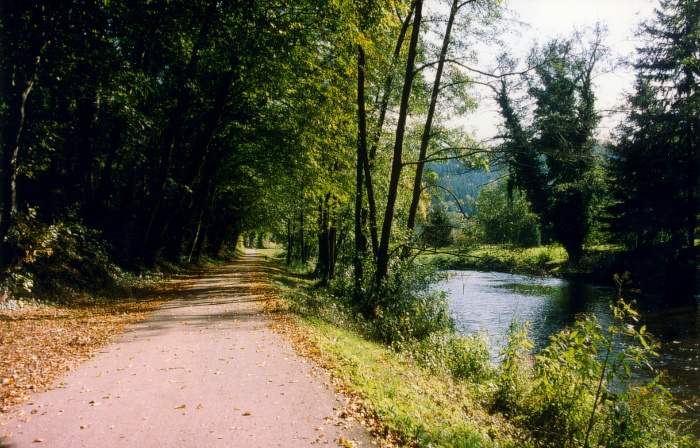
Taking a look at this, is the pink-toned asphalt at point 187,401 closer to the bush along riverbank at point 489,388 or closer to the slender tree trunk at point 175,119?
the bush along riverbank at point 489,388

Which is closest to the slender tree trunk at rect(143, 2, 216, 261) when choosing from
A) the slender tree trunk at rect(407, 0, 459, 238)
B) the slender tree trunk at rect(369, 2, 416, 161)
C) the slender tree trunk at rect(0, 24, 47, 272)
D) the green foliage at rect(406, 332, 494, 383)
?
the slender tree trunk at rect(0, 24, 47, 272)

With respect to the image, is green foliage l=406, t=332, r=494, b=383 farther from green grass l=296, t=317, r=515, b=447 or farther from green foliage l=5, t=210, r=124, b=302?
green foliage l=5, t=210, r=124, b=302

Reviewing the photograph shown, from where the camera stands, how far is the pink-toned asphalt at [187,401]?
530 cm

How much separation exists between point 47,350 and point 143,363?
1966mm

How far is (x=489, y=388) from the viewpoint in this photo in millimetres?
9047

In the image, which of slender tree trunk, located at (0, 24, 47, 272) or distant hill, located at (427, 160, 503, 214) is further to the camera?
distant hill, located at (427, 160, 503, 214)

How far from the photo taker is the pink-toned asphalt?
17.4 feet

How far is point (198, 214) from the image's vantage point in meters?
28.2

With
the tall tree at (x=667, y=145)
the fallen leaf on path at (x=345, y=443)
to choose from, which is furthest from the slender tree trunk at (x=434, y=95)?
the tall tree at (x=667, y=145)

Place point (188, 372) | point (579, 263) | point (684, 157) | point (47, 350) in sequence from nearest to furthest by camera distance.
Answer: point (188, 372)
point (47, 350)
point (684, 157)
point (579, 263)

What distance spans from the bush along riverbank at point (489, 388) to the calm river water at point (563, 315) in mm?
1578

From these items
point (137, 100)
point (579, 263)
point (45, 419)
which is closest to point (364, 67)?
point (137, 100)

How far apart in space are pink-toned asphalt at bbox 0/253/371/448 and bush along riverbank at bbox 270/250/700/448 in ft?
2.39

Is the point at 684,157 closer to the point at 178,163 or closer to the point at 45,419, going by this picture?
the point at 178,163
